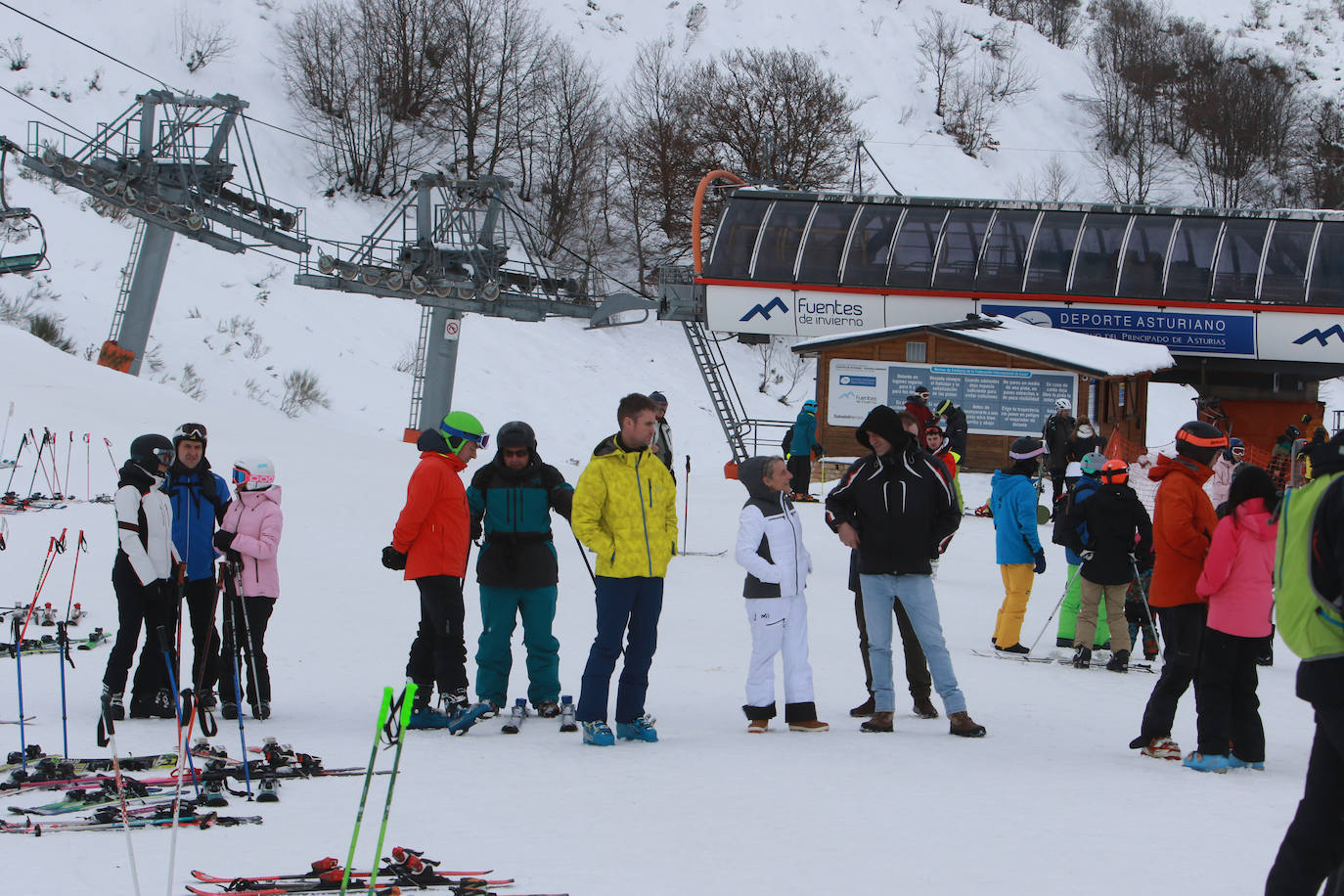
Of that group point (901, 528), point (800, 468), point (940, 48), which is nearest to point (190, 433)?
point (901, 528)

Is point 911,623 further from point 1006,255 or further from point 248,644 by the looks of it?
point 1006,255

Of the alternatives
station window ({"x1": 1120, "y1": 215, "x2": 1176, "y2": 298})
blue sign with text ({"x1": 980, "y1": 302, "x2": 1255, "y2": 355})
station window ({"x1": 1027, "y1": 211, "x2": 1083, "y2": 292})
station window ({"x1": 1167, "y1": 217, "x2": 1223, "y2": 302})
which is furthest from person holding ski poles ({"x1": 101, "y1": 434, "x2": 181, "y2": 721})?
station window ({"x1": 1167, "y1": 217, "x2": 1223, "y2": 302})

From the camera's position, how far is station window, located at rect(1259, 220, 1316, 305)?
2677cm

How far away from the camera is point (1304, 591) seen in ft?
12.6

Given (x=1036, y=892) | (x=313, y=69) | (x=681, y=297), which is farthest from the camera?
(x=313, y=69)

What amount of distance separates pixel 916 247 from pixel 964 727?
21.8 meters

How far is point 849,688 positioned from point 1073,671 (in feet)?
6.30

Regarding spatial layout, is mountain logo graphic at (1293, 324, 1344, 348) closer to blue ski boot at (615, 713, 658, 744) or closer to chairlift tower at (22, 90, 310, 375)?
chairlift tower at (22, 90, 310, 375)

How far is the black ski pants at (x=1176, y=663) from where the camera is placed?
6.81m

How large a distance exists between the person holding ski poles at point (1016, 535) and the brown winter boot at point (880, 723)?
3.29m

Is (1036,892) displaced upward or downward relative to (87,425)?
downward

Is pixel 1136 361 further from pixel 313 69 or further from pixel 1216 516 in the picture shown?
pixel 313 69

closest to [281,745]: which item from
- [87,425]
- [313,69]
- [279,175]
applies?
[87,425]

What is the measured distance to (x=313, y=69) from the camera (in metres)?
46.8
